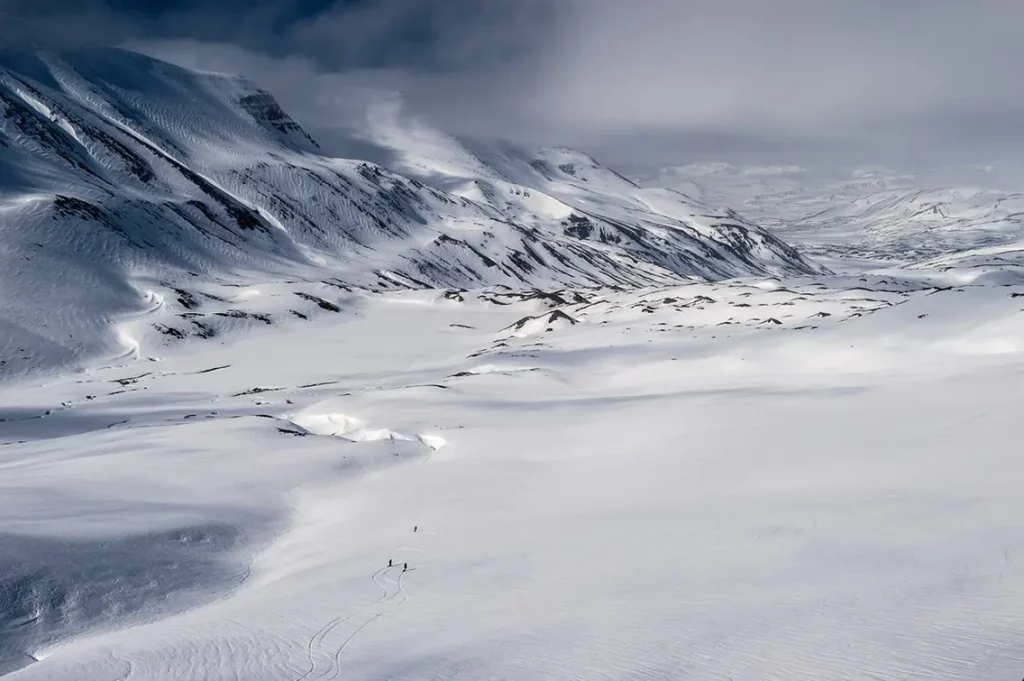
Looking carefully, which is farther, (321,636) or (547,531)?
(547,531)

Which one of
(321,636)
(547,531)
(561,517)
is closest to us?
(321,636)

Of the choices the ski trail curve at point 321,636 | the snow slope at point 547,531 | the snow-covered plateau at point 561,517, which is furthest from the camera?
the ski trail curve at point 321,636

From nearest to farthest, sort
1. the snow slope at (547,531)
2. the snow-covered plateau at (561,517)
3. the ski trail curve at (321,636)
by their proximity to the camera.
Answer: the snow slope at (547,531) < the snow-covered plateau at (561,517) < the ski trail curve at (321,636)

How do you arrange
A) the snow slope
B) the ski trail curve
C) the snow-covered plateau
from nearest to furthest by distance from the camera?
1. the snow slope
2. the snow-covered plateau
3. the ski trail curve

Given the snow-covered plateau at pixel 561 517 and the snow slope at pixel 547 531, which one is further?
the snow-covered plateau at pixel 561 517

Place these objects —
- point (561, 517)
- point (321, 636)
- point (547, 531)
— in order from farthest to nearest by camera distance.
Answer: point (561, 517) < point (547, 531) < point (321, 636)

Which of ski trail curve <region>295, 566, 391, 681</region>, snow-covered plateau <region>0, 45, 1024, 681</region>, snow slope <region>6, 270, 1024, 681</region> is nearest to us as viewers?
snow slope <region>6, 270, 1024, 681</region>

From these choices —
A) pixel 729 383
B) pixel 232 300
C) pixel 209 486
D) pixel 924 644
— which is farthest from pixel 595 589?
pixel 232 300

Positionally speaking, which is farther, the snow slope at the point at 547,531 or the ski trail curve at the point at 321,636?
the ski trail curve at the point at 321,636

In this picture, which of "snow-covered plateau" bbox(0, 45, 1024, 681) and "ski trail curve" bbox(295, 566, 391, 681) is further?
"ski trail curve" bbox(295, 566, 391, 681)

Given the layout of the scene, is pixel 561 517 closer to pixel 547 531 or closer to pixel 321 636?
pixel 547 531

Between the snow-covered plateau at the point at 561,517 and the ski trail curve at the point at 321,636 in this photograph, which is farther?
the ski trail curve at the point at 321,636

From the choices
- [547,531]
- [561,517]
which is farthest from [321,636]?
[561,517]

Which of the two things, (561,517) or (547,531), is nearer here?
(547,531)
